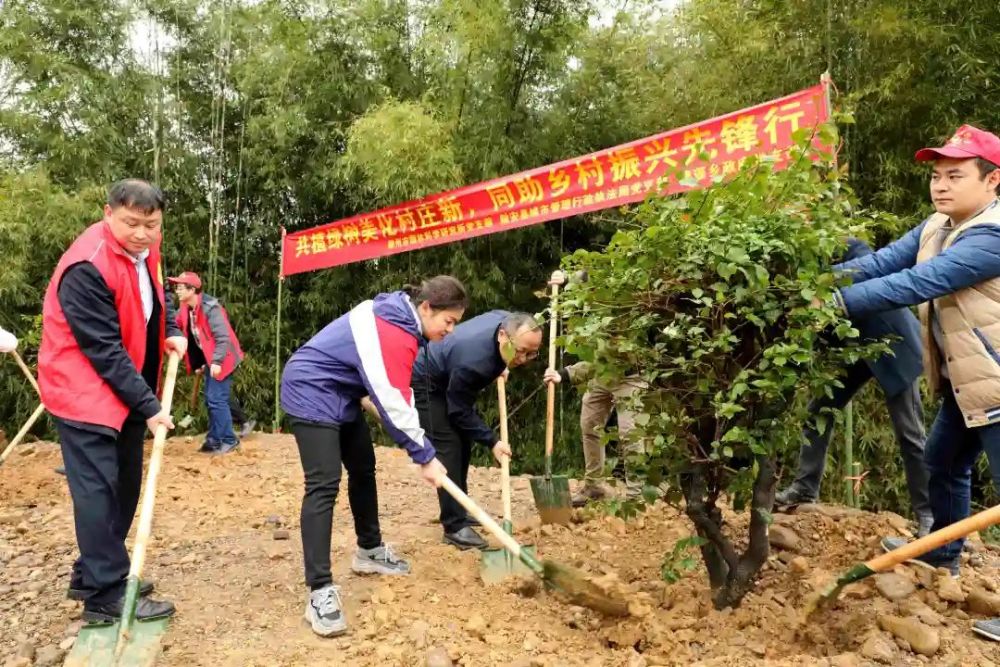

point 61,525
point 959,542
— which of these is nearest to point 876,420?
point 959,542

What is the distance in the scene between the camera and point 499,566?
10.2 feet

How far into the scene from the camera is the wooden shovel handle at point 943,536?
6.81 ft

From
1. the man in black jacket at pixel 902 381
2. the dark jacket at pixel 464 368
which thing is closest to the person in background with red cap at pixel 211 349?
the dark jacket at pixel 464 368

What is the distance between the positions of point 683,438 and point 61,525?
12.1ft

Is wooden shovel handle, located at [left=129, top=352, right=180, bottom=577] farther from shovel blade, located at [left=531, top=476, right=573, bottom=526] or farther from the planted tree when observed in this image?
shovel blade, located at [left=531, top=476, right=573, bottom=526]

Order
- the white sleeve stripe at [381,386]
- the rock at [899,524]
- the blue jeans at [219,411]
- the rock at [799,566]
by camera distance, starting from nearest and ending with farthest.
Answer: the white sleeve stripe at [381,386] → the rock at [799,566] → the rock at [899,524] → the blue jeans at [219,411]

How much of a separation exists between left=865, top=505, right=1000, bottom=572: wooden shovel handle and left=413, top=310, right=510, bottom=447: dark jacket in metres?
1.84

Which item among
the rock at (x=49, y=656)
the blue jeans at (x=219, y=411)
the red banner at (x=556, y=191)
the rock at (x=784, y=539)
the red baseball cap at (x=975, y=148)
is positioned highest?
the red banner at (x=556, y=191)

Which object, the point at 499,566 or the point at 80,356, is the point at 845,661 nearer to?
the point at 499,566

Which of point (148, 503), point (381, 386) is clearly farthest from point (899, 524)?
point (148, 503)

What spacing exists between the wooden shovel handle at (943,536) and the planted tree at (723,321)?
1.37 ft

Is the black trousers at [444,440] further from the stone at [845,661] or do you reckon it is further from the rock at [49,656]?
the stone at [845,661]

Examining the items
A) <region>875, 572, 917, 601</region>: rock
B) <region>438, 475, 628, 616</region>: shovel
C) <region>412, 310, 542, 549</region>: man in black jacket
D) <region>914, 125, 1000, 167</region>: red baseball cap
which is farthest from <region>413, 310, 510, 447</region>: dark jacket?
<region>914, 125, 1000, 167</region>: red baseball cap

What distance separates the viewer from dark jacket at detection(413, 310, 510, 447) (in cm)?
354
